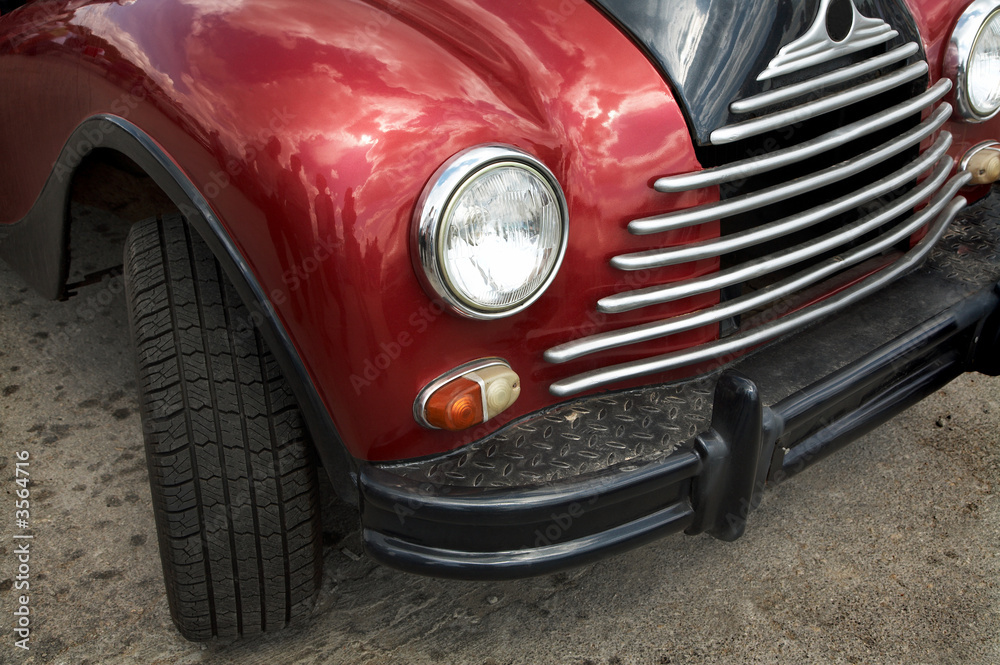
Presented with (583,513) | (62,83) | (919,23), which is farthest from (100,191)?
(919,23)

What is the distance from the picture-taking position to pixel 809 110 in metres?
1.62

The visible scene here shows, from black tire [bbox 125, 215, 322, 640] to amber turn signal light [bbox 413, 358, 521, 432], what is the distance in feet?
1.30

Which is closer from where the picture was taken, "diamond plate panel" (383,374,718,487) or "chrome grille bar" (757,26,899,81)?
"diamond plate panel" (383,374,718,487)

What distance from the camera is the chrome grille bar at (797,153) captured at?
60.3 inches

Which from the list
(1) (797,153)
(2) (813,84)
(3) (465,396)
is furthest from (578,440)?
(2) (813,84)

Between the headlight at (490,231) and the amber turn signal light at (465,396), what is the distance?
12cm

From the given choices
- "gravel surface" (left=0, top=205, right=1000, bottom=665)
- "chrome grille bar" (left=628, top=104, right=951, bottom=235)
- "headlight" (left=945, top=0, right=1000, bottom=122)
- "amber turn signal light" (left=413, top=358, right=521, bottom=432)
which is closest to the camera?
"amber turn signal light" (left=413, top=358, right=521, bottom=432)

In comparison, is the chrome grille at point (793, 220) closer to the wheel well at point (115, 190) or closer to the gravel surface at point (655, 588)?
the gravel surface at point (655, 588)

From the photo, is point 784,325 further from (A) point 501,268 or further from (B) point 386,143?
(B) point 386,143

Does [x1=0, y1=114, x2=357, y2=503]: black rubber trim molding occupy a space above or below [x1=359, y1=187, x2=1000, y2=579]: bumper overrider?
above

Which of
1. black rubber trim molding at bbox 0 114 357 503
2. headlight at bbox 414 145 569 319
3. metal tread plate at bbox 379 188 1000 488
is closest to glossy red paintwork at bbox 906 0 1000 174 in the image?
metal tread plate at bbox 379 188 1000 488

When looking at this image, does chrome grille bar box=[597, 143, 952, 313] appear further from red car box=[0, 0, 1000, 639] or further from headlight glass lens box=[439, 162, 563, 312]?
headlight glass lens box=[439, 162, 563, 312]

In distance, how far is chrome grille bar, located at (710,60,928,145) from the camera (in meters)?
1.56

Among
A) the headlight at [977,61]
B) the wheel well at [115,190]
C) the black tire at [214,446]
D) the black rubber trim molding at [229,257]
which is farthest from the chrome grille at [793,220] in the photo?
the wheel well at [115,190]
